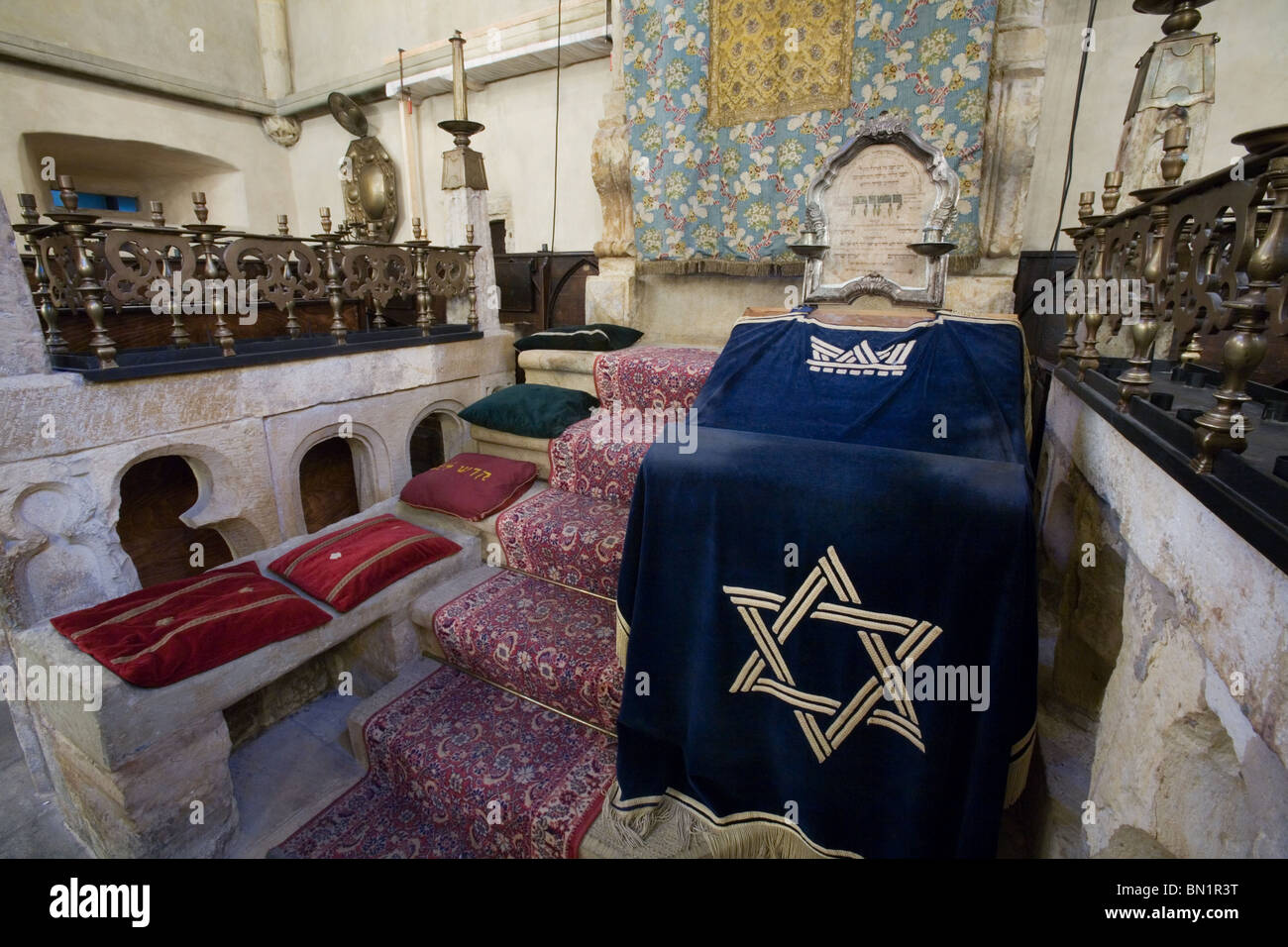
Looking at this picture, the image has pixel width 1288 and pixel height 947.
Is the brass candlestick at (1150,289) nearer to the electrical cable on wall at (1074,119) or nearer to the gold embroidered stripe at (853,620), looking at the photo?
the gold embroidered stripe at (853,620)

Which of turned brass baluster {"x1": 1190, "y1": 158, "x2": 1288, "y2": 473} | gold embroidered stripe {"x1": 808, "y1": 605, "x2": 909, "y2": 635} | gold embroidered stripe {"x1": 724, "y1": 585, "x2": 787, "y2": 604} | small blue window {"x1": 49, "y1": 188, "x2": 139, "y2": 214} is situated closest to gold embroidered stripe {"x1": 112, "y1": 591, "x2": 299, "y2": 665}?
gold embroidered stripe {"x1": 724, "y1": 585, "x2": 787, "y2": 604}

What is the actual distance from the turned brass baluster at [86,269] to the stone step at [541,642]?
1.78m

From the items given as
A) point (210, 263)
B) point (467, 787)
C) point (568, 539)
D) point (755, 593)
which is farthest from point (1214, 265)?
point (210, 263)

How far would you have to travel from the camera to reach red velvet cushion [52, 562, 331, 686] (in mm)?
1901

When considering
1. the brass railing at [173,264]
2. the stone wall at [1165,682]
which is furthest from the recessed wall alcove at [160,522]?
the stone wall at [1165,682]

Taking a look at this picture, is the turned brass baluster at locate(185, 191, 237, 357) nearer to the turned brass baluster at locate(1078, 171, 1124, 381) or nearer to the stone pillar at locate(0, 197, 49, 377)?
the stone pillar at locate(0, 197, 49, 377)

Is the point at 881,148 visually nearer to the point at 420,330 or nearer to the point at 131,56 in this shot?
the point at 420,330

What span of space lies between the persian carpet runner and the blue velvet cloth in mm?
263

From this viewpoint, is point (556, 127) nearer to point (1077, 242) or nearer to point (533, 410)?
point (533, 410)

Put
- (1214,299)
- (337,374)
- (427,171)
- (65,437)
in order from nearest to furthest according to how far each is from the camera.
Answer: (1214,299) → (65,437) → (337,374) → (427,171)

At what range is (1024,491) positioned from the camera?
138cm

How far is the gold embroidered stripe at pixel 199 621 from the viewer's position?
6.19 feet
